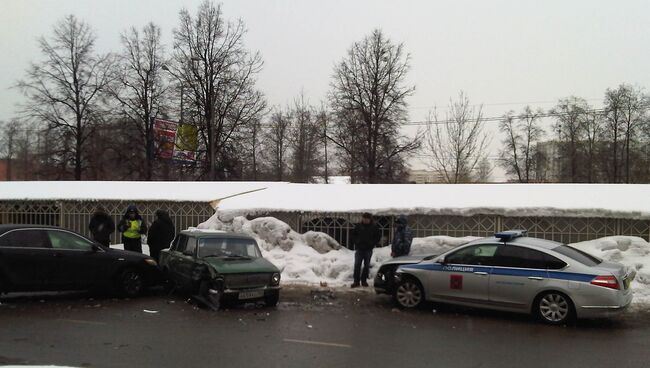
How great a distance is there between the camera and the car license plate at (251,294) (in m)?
9.46

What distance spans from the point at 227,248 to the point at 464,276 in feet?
15.9

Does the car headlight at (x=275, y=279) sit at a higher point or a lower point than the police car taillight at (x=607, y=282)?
lower

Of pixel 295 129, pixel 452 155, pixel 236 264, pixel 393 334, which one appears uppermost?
pixel 295 129

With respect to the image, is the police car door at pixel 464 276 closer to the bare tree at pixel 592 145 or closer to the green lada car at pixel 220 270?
the green lada car at pixel 220 270

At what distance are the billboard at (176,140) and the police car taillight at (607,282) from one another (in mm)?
26119

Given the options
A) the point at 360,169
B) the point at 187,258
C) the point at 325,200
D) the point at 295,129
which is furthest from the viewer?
the point at 295,129

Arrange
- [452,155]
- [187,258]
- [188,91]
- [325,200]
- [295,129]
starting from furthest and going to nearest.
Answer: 1. [295,129]
2. [188,91]
3. [452,155]
4. [325,200]
5. [187,258]

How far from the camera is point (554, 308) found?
8.58 metres

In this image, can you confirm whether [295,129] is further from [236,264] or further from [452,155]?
[236,264]

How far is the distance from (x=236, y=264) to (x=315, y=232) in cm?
611

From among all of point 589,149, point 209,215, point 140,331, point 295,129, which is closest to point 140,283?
point 140,331

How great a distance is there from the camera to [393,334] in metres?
7.87

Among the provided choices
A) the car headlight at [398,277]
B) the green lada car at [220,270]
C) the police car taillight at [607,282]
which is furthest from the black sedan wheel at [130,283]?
the police car taillight at [607,282]

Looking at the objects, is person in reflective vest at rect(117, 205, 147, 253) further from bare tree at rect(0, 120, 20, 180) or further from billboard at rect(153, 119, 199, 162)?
bare tree at rect(0, 120, 20, 180)
